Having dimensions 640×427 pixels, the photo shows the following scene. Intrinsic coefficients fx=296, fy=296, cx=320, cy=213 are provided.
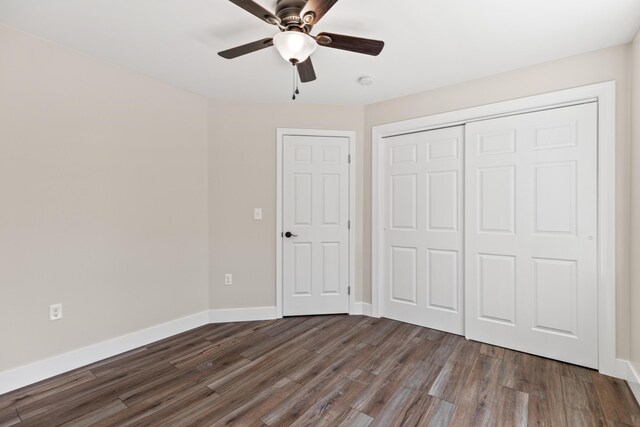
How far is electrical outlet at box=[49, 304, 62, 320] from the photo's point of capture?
7.02 feet

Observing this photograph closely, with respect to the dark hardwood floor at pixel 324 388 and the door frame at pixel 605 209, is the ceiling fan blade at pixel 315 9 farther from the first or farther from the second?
the dark hardwood floor at pixel 324 388

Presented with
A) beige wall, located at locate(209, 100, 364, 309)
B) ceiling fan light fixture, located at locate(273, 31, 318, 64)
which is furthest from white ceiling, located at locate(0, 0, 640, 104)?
beige wall, located at locate(209, 100, 364, 309)

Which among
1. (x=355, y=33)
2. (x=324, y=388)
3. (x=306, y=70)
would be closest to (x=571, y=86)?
(x=355, y=33)

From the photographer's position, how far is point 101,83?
94.8 inches

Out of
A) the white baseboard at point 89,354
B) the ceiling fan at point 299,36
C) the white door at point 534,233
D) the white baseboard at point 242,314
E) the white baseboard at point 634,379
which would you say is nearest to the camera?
the ceiling fan at point 299,36

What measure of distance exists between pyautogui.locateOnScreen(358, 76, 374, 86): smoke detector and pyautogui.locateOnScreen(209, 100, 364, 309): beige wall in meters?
0.68

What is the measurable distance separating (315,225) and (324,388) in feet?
5.66

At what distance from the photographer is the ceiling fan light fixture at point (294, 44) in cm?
161

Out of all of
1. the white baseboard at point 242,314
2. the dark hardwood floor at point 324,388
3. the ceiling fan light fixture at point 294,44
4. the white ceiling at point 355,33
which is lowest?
the dark hardwood floor at point 324,388

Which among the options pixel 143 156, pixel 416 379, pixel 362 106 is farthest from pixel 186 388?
pixel 362 106

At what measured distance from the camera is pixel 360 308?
3414mm

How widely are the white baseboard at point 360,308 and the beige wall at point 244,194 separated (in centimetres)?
91

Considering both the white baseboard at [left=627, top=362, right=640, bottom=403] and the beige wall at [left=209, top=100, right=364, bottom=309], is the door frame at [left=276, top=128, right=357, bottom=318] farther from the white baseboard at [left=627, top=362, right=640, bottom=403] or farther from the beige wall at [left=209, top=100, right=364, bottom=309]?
the white baseboard at [left=627, top=362, right=640, bottom=403]

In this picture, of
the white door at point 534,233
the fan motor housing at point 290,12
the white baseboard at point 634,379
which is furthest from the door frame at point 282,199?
the white baseboard at point 634,379
